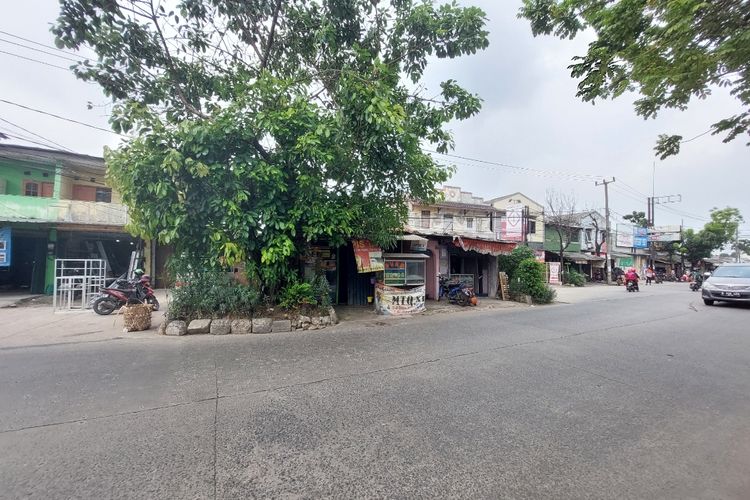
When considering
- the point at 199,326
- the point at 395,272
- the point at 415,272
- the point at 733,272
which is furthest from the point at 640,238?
the point at 199,326

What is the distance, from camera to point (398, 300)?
34.9 feet

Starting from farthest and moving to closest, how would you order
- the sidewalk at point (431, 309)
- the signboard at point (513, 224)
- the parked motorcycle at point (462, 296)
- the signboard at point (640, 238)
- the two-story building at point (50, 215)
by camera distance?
the signboard at point (640, 238) < the signboard at point (513, 224) < the two-story building at point (50, 215) < the parked motorcycle at point (462, 296) < the sidewalk at point (431, 309)

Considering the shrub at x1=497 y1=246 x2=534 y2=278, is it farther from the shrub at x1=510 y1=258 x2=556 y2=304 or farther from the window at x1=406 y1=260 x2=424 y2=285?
the window at x1=406 y1=260 x2=424 y2=285

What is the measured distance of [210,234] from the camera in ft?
25.0

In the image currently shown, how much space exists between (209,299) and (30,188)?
570 inches

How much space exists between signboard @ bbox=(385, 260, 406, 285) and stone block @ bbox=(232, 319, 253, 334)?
4604mm

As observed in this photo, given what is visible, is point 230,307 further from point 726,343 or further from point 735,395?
point 726,343

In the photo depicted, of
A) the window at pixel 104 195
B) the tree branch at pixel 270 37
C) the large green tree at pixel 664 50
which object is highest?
the tree branch at pixel 270 37

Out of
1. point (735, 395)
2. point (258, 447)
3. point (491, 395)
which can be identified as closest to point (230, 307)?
point (258, 447)

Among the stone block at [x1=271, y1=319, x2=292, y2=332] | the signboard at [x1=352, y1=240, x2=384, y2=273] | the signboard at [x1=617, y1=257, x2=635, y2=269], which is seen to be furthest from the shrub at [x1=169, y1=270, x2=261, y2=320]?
the signboard at [x1=617, y1=257, x2=635, y2=269]

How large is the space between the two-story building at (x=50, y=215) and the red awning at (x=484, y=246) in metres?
14.1

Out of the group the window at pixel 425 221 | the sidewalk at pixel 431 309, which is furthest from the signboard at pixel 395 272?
the window at pixel 425 221

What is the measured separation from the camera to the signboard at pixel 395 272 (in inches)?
440

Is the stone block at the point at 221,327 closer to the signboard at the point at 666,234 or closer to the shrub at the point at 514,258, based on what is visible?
the shrub at the point at 514,258
